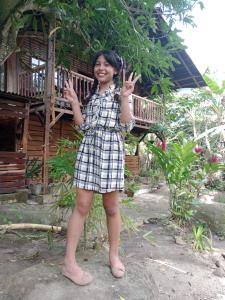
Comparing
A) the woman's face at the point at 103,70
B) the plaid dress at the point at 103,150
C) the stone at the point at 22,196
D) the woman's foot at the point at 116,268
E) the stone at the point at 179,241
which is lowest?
the stone at the point at 179,241

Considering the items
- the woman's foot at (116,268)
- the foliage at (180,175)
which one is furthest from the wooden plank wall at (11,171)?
the woman's foot at (116,268)

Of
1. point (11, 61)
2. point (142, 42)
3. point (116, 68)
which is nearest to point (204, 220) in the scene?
point (142, 42)

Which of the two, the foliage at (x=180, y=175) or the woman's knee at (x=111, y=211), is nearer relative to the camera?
the woman's knee at (x=111, y=211)

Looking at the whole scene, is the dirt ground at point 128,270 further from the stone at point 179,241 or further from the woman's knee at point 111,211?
the woman's knee at point 111,211

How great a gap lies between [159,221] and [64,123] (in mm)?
5865

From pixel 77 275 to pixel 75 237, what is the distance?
253 millimetres

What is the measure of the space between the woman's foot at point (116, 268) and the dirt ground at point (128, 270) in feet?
0.14

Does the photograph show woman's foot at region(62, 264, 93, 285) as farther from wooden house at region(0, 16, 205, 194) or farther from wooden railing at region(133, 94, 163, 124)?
wooden railing at region(133, 94, 163, 124)

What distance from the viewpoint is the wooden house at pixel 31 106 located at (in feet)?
22.8

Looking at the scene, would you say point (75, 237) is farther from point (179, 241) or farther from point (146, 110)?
point (146, 110)

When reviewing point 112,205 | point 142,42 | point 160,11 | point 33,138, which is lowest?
point 112,205

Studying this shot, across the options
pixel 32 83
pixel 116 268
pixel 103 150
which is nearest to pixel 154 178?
pixel 32 83

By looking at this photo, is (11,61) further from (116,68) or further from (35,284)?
(35,284)

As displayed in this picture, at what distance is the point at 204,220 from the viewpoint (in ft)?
16.2
